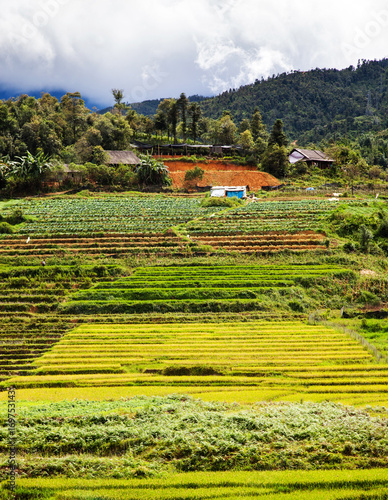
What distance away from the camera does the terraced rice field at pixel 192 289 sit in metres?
35.7

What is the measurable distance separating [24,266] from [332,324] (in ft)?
104

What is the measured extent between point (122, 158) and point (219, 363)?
6866cm

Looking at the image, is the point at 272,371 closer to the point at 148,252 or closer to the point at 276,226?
the point at 148,252

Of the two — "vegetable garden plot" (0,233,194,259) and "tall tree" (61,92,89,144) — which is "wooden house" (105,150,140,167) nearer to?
"tall tree" (61,92,89,144)

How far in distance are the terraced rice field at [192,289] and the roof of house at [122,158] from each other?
157 ft

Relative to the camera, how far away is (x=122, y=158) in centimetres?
8669

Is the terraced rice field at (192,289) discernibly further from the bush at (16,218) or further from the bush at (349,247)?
the bush at (16,218)

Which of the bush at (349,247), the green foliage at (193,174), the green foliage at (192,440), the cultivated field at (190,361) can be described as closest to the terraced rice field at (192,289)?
the cultivated field at (190,361)

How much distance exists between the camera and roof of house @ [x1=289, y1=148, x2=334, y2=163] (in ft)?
306

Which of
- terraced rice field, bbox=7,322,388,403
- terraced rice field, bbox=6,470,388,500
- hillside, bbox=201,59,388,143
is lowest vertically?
terraced rice field, bbox=7,322,388,403

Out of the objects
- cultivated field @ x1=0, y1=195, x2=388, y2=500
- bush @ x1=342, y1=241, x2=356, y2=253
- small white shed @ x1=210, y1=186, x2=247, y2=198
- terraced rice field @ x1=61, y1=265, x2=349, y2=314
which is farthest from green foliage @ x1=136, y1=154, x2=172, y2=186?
bush @ x1=342, y1=241, x2=356, y2=253

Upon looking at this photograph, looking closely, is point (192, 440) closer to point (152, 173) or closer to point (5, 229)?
point (5, 229)

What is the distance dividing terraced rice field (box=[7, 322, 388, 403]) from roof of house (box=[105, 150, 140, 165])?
58797mm

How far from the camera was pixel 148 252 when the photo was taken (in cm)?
4756
